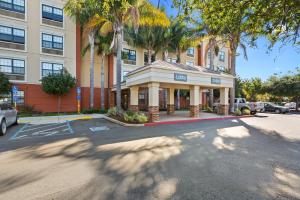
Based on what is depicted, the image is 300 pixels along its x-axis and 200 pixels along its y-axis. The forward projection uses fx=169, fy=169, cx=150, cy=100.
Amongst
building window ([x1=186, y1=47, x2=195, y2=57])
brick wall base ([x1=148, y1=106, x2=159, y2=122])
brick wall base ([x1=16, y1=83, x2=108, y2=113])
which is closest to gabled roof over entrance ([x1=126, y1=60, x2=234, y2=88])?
brick wall base ([x1=148, y1=106, x2=159, y2=122])

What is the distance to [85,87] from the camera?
22.9 meters

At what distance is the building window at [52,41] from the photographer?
20.2 metres

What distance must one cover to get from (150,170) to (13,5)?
23.8 meters

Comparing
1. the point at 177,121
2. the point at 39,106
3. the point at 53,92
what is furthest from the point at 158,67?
the point at 39,106

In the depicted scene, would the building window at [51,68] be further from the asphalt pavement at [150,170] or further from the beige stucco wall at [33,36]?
the asphalt pavement at [150,170]

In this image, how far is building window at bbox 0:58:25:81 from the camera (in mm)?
18125

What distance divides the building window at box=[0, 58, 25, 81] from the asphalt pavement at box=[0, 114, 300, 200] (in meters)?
14.7

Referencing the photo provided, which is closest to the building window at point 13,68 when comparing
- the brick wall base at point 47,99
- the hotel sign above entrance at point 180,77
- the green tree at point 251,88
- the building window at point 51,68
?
the brick wall base at point 47,99

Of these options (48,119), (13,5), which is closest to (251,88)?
(48,119)

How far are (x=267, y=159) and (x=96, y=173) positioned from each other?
5240mm

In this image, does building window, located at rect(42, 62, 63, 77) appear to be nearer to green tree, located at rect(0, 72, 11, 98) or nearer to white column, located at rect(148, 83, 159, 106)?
green tree, located at rect(0, 72, 11, 98)

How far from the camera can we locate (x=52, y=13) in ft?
67.5

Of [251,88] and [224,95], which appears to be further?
[251,88]

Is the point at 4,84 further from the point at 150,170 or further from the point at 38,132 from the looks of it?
the point at 150,170
